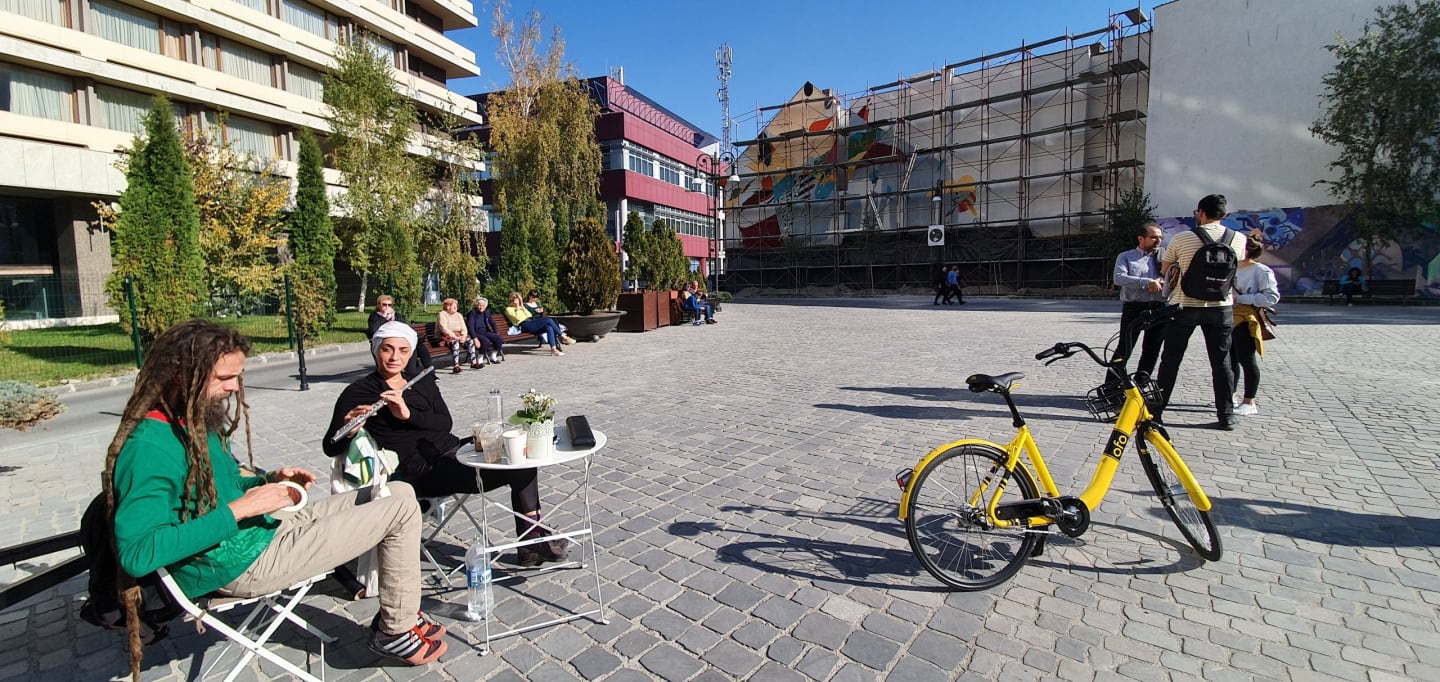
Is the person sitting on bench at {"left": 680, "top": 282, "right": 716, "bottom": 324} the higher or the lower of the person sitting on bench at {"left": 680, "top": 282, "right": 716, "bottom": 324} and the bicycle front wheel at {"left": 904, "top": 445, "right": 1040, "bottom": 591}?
the higher

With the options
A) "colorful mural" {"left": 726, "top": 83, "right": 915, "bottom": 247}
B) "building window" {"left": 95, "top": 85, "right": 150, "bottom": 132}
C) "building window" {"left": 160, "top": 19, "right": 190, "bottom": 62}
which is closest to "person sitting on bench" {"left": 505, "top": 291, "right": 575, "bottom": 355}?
"building window" {"left": 95, "top": 85, "right": 150, "bottom": 132}

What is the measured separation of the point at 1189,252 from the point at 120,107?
3135 centimetres

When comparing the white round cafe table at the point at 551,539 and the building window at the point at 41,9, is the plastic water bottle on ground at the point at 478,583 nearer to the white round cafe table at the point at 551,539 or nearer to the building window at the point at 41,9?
the white round cafe table at the point at 551,539

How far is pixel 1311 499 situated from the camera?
4.27 meters

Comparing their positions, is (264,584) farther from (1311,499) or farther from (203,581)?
(1311,499)

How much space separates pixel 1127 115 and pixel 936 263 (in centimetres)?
1113

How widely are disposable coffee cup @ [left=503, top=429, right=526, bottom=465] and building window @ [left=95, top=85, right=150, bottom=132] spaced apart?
27996 mm

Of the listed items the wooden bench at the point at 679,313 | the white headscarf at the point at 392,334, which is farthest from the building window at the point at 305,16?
the white headscarf at the point at 392,334

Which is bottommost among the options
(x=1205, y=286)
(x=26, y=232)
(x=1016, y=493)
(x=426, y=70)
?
(x=1016, y=493)

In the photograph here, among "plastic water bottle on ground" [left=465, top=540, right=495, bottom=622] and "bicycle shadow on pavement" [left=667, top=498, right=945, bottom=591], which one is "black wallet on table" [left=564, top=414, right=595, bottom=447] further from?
"bicycle shadow on pavement" [left=667, top=498, right=945, bottom=591]

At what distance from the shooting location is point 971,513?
3.31 m

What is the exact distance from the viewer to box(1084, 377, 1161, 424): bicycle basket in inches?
133

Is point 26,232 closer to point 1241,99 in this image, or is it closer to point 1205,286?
point 1205,286

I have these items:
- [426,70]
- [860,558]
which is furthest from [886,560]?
[426,70]
